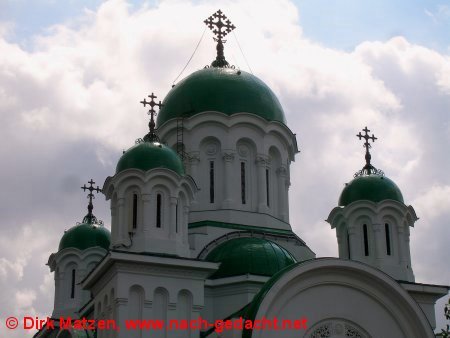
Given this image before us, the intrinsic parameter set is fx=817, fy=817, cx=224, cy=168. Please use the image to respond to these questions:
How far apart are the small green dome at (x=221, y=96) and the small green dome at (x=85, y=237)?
6.64 metres

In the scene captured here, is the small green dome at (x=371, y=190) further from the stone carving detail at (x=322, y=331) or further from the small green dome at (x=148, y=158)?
the stone carving detail at (x=322, y=331)

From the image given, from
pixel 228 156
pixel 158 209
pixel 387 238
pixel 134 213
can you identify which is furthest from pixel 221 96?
pixel 387 238

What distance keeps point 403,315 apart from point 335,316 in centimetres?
213

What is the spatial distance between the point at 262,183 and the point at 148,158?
5.65 m

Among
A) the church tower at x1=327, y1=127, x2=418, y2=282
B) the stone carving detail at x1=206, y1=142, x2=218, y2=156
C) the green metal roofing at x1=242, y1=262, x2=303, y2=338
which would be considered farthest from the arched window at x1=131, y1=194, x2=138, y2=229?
the church tower at x1=327, y1=127, x2=418, y2=282

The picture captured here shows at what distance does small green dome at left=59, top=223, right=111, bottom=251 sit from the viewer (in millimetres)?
35031

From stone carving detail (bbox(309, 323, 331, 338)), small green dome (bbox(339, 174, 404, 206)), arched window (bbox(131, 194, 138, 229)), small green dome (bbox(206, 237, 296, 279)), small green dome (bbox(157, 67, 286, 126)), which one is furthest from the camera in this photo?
small green dome (bbox(157, 67, 286, 126))

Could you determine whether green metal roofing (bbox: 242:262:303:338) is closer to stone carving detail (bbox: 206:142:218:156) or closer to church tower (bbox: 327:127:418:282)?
church tower (bbox: 327:127:418:282)

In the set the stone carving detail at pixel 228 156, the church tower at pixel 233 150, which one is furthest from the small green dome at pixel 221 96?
the stone carving detail at pixel 228 156

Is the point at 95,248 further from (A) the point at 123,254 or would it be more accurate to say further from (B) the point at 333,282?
(B) the point at 333,282

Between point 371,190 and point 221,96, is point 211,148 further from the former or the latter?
point 371,190

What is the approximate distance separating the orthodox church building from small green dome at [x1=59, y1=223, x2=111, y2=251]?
0.06 m

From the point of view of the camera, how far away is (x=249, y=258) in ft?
84.5

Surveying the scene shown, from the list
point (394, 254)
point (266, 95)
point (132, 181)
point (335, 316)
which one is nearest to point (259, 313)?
point (335, 316)
